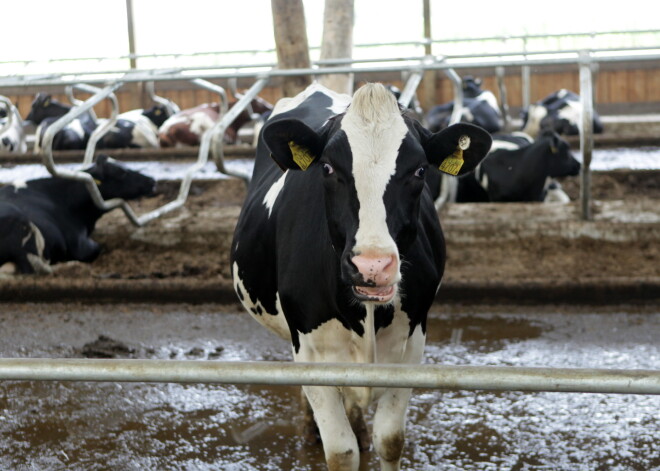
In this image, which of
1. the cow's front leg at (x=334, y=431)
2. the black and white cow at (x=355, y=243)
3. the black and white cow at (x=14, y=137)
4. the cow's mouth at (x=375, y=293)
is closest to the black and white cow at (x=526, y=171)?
the black and white cow at (x=355, y=243)

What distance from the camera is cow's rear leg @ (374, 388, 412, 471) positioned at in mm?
3098

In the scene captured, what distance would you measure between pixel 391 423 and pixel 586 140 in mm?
4170

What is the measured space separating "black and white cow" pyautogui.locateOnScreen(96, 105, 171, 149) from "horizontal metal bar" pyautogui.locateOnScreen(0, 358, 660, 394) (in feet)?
35.7

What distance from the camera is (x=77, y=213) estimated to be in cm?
757

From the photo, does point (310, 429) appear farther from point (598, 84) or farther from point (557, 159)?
point (598, 84)

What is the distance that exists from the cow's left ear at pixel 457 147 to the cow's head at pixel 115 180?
5402 mm

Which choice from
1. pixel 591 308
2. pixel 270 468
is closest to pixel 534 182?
pixel 591 308

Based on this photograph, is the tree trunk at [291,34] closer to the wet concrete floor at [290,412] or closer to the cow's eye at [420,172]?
the wet concrete floor at [290,412]

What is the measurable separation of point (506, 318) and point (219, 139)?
252 cm

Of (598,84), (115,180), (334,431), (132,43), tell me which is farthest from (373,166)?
(598,84)

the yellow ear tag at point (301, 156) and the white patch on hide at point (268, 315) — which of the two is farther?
the white patch on hide at point (268, 315)

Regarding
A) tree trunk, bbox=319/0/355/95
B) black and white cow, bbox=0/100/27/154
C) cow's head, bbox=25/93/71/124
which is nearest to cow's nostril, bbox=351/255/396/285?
tree trunk, bbox=319/0/355/95

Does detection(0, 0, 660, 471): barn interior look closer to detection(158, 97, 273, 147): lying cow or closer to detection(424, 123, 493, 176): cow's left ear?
detection(424, 123, 493, 176): cow's left ear

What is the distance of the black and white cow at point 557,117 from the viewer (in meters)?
11.8
